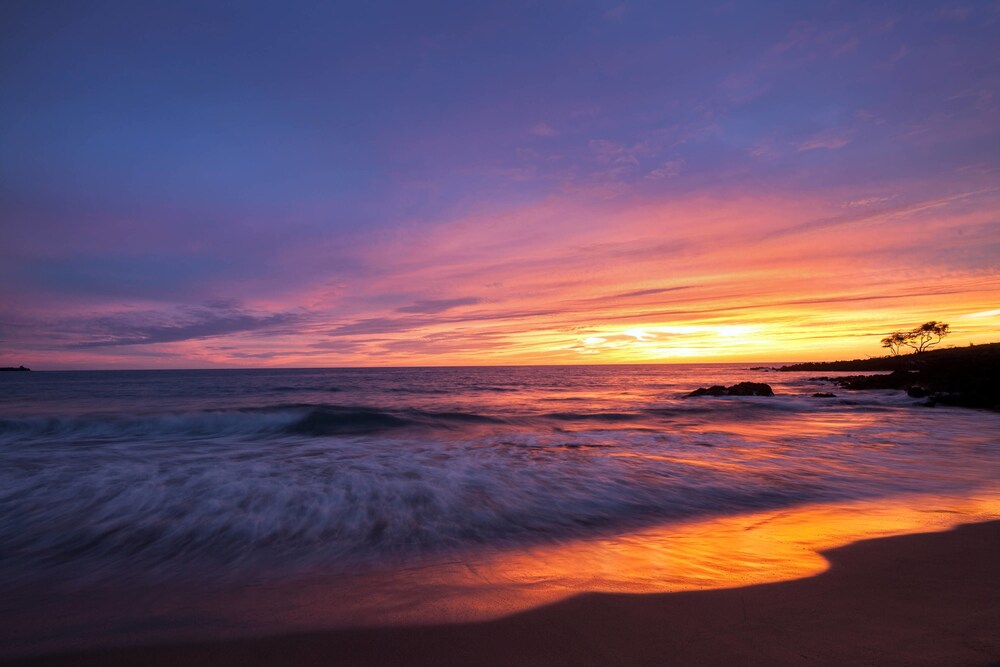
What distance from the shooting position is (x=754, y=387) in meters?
28.8

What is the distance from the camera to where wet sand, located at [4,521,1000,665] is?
2.64m

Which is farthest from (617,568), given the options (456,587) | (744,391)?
(744,391)

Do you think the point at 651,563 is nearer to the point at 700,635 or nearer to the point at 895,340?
the point at 700,635

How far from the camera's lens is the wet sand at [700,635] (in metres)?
2.64

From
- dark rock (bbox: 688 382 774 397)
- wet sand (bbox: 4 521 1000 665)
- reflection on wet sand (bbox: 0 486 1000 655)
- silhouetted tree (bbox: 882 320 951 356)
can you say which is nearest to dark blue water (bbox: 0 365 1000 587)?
reflection on wet sand (bbox: 0 486 1000 655)

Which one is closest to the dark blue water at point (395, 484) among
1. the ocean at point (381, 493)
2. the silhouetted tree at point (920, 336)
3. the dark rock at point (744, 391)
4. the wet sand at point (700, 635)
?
the ocean at point (381, 493)

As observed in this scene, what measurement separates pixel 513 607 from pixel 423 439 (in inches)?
439

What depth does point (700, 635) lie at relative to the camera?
2857 mm

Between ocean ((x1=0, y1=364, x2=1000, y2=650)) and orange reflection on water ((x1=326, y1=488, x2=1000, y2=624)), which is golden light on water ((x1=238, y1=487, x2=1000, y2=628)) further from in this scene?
ocean ((x1=0, y1=364, x2=1000, y2=650))

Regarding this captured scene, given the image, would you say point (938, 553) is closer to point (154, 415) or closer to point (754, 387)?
point (154, 415)

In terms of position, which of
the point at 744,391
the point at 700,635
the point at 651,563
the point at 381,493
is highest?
the point at 744,391

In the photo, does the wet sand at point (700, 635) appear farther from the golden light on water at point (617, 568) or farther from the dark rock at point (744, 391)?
the dark rock at point (744, 391)

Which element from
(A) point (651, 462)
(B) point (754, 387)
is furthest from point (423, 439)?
(B) point (754, 387)

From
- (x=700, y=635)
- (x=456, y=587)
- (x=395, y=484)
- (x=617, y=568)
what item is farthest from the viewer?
(x=395, y=484)
